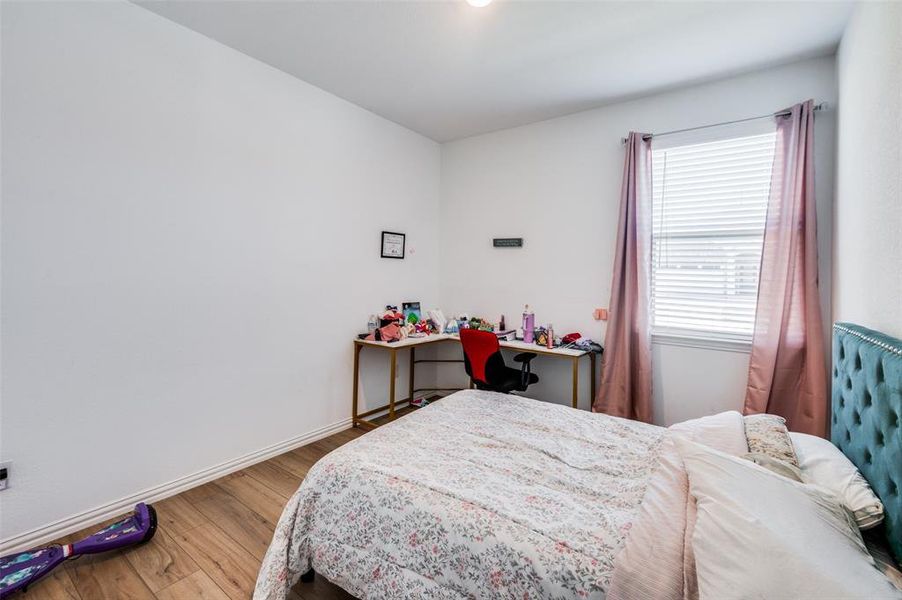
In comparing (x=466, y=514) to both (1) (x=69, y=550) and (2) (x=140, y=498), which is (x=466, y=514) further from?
(2) (x=140, y=498)

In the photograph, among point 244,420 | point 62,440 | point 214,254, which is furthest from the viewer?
point 244,420

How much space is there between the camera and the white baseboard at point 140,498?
1.86 m

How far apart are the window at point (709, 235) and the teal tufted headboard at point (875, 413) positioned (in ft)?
3.90

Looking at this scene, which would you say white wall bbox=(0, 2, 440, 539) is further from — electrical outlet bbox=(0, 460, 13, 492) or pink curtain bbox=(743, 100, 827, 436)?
pink curtain bbox=(743, 100, 827, 436)

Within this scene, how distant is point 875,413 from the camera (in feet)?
3.90

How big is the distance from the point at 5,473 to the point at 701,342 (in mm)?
4043

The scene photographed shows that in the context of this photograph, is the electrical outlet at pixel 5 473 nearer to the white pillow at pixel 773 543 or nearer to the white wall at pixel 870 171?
the white pillow at pixel 773 543

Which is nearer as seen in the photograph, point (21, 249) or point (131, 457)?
point (21, 249)

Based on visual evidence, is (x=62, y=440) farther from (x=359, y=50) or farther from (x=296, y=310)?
(x=359, y=50)

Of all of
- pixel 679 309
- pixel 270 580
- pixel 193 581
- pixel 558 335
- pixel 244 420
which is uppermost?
pixel 679 309

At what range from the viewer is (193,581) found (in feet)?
5.47

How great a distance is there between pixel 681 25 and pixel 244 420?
3.61 metres

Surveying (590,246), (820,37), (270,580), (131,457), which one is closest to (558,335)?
(590,246)

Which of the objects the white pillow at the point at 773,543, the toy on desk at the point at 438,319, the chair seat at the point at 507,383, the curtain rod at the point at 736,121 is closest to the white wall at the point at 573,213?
the curtain rod at the point at 736,121
